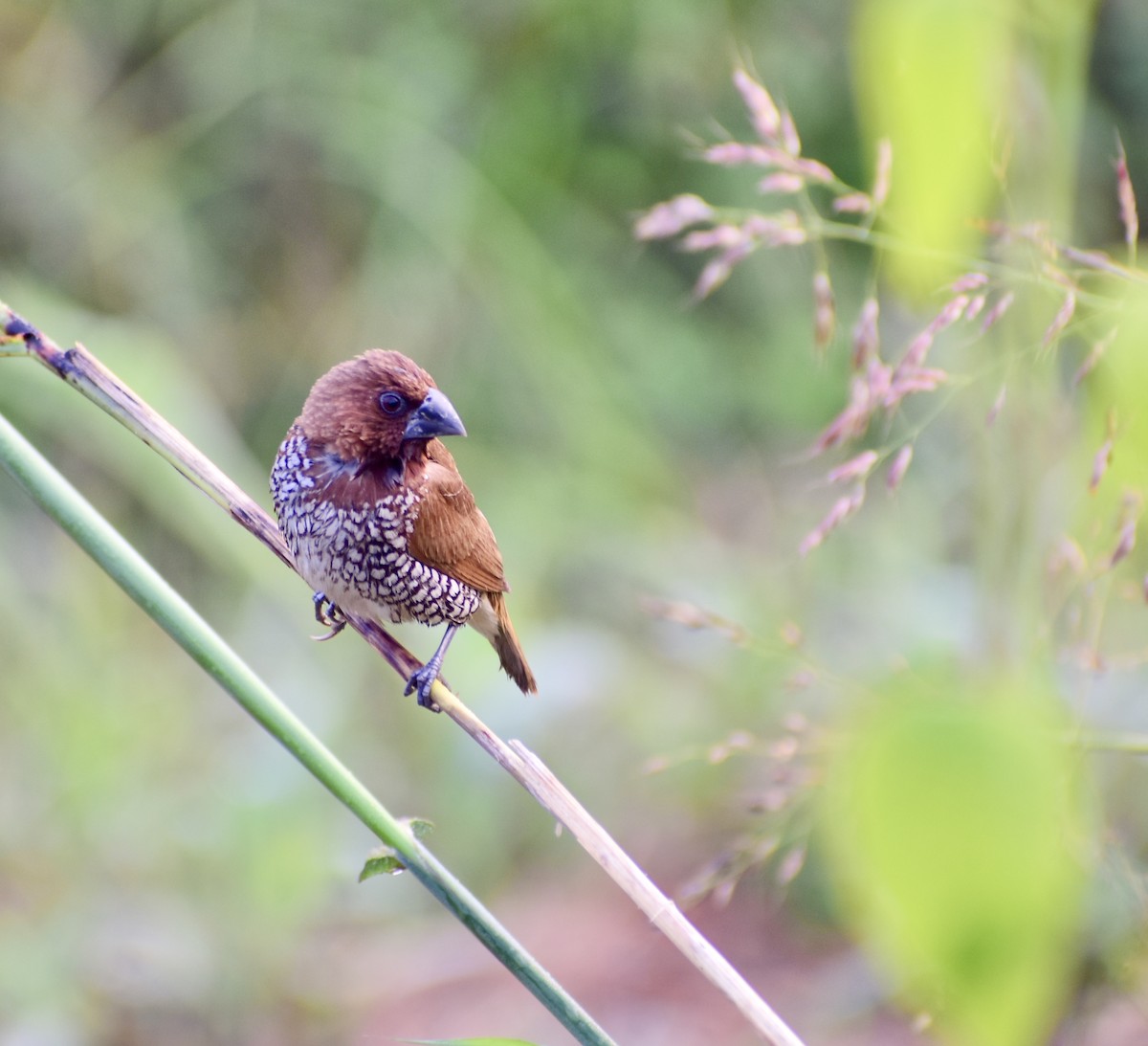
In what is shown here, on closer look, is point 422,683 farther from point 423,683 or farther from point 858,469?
point 858,469

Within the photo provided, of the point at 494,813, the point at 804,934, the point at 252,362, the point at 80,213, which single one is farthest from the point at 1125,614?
the point at 80,213

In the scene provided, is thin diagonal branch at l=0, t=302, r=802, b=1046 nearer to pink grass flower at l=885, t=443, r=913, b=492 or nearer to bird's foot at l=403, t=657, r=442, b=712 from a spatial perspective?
bird's foot at l=403, t=657, r=442, b=712

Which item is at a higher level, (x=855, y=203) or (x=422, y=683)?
Result: (x=855, y=203)

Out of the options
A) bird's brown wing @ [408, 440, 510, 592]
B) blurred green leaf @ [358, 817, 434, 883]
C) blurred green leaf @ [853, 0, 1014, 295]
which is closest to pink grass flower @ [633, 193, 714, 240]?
bird's brown wing @ [408, 440, 510, 592]

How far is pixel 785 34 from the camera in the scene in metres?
4.23

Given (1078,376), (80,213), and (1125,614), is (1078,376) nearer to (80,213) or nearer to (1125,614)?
(1125,614)

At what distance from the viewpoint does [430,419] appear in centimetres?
153

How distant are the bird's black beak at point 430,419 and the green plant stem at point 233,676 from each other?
66 cm

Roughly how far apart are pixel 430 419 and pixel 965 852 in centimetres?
124

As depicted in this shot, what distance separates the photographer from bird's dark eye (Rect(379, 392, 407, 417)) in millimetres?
1543

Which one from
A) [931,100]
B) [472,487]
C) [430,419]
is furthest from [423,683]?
[472,487]

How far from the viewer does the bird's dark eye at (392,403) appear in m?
1.54

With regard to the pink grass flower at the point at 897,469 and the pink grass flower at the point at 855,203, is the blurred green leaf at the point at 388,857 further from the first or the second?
the pink grass flower at the point at 855,203

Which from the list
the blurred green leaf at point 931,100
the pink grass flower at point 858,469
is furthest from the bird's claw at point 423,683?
the blurred green leaf at point 931,100
